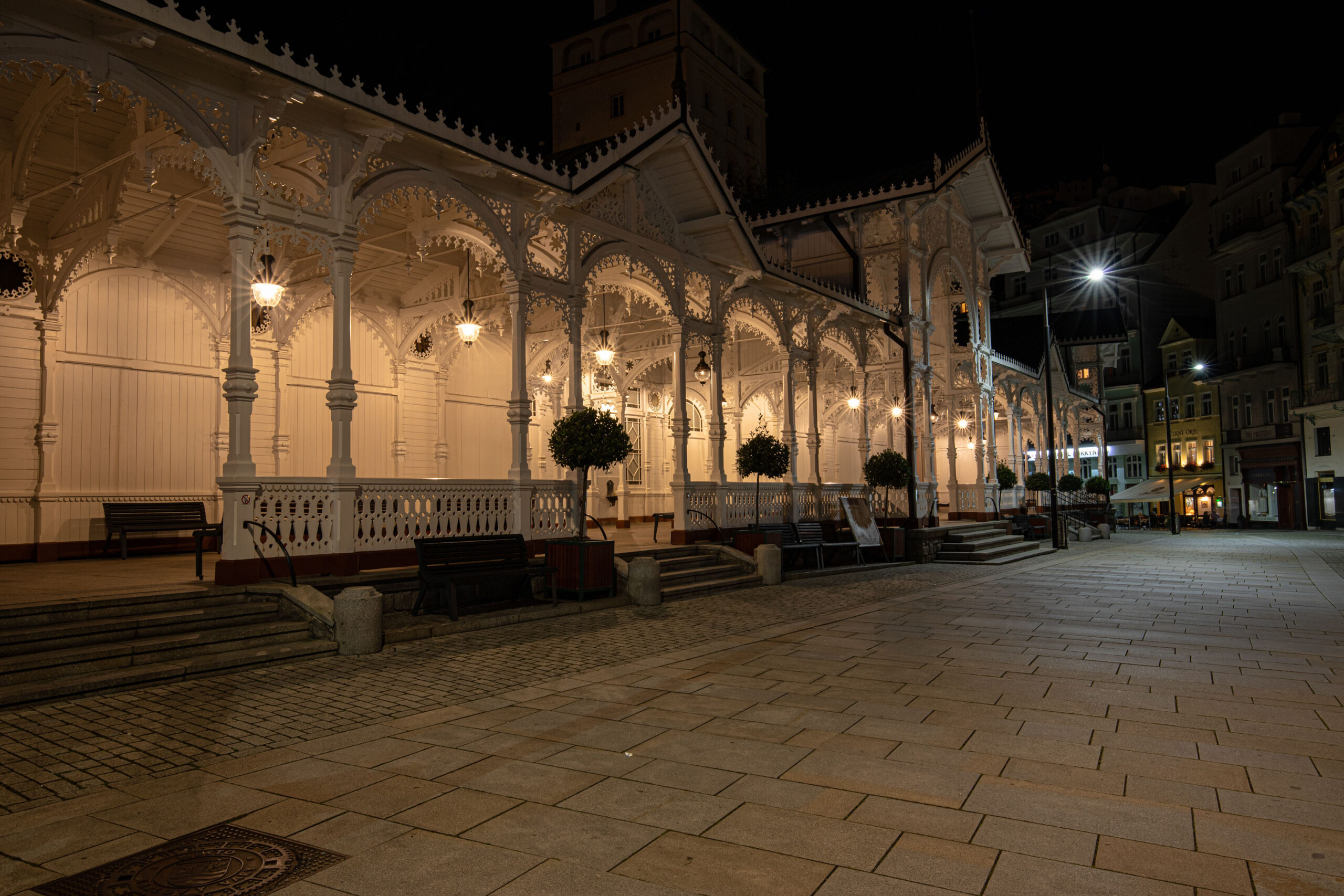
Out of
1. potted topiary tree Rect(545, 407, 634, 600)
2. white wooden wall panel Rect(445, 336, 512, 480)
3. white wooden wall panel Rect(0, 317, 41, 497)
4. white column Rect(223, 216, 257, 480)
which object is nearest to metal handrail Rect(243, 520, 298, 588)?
white column Rect(223, 216, 257, 480)

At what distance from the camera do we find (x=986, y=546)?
2239 centimetres

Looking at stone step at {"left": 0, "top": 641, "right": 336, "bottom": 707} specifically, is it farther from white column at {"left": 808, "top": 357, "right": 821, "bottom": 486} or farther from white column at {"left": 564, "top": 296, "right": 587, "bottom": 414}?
white column at {"left": 808, "top": 357, "right": 821, "bottom": 486}

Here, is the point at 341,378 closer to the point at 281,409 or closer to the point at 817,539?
the point at 281,409

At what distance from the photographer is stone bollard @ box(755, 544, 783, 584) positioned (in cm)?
1520

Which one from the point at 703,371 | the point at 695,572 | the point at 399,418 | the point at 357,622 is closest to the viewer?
the point at 357,622

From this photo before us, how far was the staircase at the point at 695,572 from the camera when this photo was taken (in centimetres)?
1356

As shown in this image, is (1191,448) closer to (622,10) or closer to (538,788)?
(622,10)

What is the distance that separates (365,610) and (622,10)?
46175 mm

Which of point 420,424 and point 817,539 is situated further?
point 420,424

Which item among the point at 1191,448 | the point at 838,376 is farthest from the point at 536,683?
the point at 1191,448

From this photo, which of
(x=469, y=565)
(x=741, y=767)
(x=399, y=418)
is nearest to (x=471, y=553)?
(x=469, y=565)

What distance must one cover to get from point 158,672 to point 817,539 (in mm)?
13212

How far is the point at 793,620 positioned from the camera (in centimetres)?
1093

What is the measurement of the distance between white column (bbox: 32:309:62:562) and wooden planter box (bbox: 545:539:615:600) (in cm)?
777
